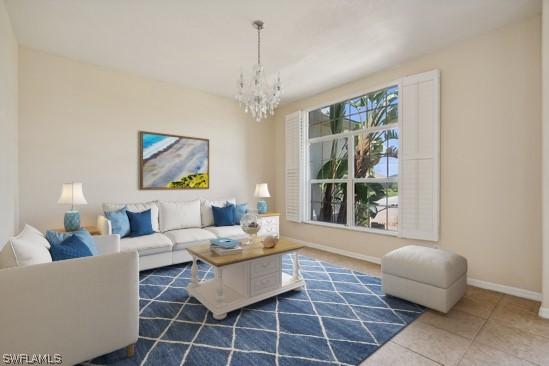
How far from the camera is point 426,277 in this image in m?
2.39

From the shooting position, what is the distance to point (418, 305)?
2529 millimetres

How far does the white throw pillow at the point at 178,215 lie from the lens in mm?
3935

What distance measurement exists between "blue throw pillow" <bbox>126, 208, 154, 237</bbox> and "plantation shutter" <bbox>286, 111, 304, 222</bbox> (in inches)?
100

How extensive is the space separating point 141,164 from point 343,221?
330 cm

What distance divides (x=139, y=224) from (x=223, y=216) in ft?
3.96

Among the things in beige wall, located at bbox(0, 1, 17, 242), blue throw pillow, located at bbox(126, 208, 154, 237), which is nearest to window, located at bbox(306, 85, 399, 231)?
blue throw pillow, located at bbox(126, 208, 154, 237)

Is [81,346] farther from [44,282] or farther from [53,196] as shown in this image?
[53,196]

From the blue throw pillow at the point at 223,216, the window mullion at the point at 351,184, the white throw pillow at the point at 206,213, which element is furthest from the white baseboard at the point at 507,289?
→ the white throw pillow at the point at 206,213

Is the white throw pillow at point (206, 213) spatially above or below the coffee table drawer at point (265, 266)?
above

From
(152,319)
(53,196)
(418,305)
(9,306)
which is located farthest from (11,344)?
(418,305)

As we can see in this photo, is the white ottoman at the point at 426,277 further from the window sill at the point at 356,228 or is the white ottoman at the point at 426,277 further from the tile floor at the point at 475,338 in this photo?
the window sill at the point at 356,228

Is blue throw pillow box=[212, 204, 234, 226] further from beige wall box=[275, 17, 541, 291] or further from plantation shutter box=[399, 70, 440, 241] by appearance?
beige wall box=[275, 17, 541, 291]

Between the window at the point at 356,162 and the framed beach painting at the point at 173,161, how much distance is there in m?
1.94

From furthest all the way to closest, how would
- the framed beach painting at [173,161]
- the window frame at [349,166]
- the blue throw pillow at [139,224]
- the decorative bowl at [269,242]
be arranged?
the framed beach painting at [173,161]
the window frame at [349,166]
the blue throw pillow at [139,224]
the decorative bowl at [269,242]
